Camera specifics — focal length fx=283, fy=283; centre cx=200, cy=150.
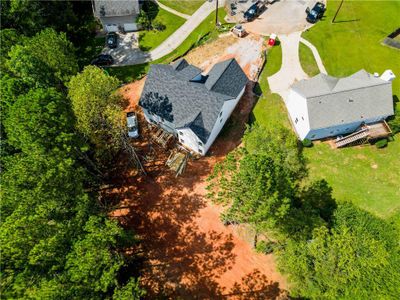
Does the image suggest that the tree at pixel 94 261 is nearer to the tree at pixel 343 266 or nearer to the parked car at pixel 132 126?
the tree at pixel 343 266

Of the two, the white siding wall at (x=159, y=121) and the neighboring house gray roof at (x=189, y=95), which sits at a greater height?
the neighboring house gray roof at (x=189, y=95)

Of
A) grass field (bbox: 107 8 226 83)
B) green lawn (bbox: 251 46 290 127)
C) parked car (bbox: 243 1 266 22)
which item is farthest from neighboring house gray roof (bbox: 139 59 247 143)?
parked car (bbox: 243 1 266 22)

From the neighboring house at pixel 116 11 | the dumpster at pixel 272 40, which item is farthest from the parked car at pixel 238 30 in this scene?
the neighboring house at pixel 116 11

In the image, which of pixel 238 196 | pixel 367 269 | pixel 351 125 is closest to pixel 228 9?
pixel 351 125

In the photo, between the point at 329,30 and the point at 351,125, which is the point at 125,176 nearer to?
the point at 351,125

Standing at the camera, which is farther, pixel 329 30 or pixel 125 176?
pixel 329 30

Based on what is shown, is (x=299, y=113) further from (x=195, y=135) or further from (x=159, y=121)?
(x=159, y=121)
